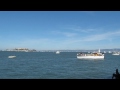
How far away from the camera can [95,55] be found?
1874 inches
